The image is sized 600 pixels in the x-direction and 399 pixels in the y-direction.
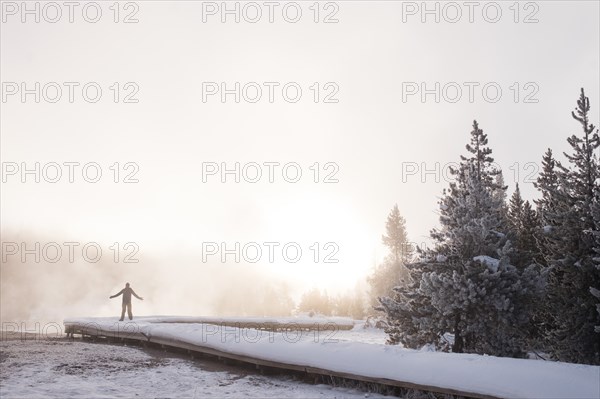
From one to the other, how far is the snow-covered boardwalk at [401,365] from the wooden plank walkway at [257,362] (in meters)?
0.03

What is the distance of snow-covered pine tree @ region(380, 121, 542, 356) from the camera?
1588cm

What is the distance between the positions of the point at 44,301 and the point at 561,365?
546 ft

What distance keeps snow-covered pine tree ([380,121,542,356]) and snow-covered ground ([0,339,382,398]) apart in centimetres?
581

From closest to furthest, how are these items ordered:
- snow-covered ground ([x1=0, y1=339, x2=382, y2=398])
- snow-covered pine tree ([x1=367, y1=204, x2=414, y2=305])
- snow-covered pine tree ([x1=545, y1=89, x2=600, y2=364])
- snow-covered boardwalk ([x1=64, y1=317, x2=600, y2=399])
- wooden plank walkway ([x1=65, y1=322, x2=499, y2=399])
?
snow-covered boardwalk ([x1=64, y1=317, x2=600, y2=399]) < snow-covered ground ([x1=0, y1=339, x2=382, y2=398]) < wooden plank walkway ([x1=65, y1=322, x2=499, y2=399]) < snow-covered pine tree ([x1=545, y1=89, x2=600, y2=364]) < snow-covered pine tree ([x1=367, y1=204, x2=414, y2=305])

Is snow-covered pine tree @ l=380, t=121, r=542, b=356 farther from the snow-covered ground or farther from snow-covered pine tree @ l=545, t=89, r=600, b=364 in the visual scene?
the snow-covered ground

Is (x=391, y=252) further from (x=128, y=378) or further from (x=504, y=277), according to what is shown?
(x=128, y=378)

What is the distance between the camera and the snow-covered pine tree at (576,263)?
15148 millimetres

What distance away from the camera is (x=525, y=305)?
16281 mm

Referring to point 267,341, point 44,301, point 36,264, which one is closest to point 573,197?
point 267,341

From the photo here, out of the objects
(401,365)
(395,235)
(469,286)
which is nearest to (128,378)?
(401,365)

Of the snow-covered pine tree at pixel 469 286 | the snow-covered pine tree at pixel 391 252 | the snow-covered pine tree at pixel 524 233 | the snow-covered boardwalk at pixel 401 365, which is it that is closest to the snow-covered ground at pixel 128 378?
the snow-covered boardwalk at pixel 401 365

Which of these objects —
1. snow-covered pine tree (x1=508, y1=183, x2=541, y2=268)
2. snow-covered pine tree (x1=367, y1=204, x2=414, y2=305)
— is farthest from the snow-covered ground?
snow-covered pine tree (x1=367, y1=204, x2=414, y2=305)

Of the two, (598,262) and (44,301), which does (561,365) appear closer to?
(598,262)

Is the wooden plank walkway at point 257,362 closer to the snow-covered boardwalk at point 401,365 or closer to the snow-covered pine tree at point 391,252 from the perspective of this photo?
the snow-covered boardwalk at point 401,365
